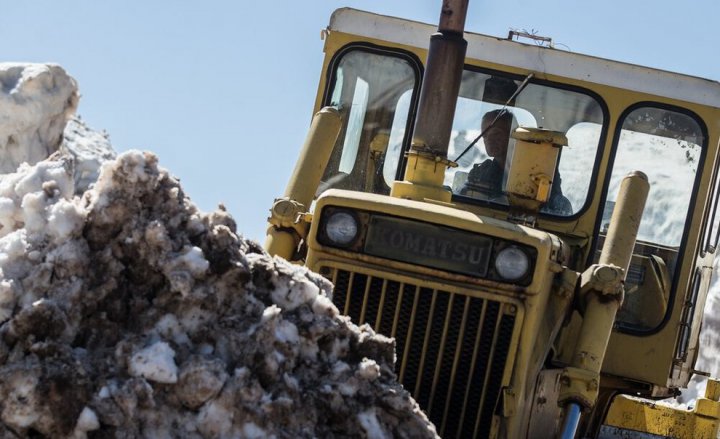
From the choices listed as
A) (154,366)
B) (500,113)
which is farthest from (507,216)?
(154,366)

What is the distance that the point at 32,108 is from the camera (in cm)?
1742

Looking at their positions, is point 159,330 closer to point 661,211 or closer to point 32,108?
point 661,211

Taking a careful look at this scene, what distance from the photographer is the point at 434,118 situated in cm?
667

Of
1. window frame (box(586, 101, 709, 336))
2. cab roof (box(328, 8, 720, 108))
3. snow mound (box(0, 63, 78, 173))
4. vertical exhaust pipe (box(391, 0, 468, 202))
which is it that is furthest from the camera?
snow mound (box(0, 63, 78, 173))

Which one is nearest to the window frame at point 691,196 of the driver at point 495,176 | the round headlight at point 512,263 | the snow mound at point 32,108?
the driver at point 495,176

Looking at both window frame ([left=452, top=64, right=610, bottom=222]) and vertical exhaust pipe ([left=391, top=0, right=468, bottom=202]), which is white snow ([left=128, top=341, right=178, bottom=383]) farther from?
window frame ([left=452, top=64, right=610, bottom=222])

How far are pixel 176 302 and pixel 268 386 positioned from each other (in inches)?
16.0

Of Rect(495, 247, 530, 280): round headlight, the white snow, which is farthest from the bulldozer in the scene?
the white snow

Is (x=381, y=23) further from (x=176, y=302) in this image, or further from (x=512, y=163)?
(x=176, y=302)

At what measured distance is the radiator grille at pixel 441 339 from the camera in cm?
616

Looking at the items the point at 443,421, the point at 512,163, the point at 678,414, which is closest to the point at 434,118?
the point at 512,163

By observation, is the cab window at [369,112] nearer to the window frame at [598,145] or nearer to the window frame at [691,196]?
the window frame at [598,145]

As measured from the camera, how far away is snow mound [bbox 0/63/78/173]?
17.4 meters

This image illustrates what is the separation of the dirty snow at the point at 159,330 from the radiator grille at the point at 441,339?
1187 mm
